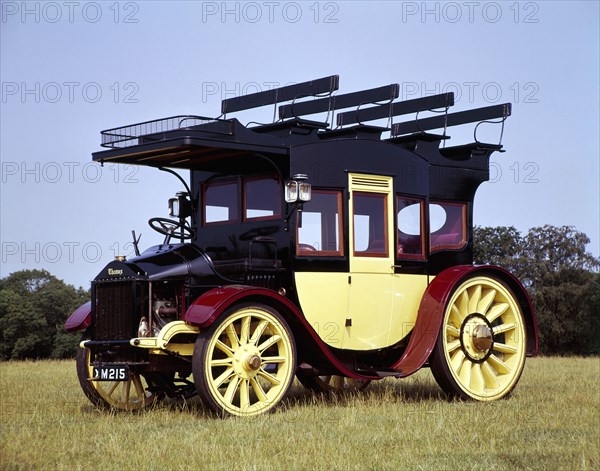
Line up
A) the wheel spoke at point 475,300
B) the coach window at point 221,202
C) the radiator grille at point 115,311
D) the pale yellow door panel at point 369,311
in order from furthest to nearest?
the wheel spoke at point 475,300 < the coach window at point 221,202 < the pale yellow door panel at point 369,311 < the radiator grille at point 115,311

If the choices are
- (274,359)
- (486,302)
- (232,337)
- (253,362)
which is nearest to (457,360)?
(486,302)

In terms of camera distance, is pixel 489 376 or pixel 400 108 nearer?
pixel 489 376

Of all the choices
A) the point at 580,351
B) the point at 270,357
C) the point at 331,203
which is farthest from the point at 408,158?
the point at 580,351

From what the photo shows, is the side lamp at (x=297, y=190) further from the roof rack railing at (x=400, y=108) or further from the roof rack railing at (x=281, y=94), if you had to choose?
the roof rack railing at (x=400, y=108)

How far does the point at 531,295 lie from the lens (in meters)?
33.9

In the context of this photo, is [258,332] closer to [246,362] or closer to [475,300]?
[246,362]

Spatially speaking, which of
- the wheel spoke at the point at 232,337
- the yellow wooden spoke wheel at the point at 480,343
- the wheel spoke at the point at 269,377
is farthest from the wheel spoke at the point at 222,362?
the yellow wooden spoke wheel at the point at 480,343

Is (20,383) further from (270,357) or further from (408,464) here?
(408,464)

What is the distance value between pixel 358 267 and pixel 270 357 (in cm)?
189

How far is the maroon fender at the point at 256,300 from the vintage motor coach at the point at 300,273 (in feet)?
0.06

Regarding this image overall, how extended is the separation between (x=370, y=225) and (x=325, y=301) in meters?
1.30

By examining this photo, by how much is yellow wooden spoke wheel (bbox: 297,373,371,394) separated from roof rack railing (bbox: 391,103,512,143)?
3781 millimetres

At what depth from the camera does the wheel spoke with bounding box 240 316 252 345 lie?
1140cm

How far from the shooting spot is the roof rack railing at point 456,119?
48.6 feet
